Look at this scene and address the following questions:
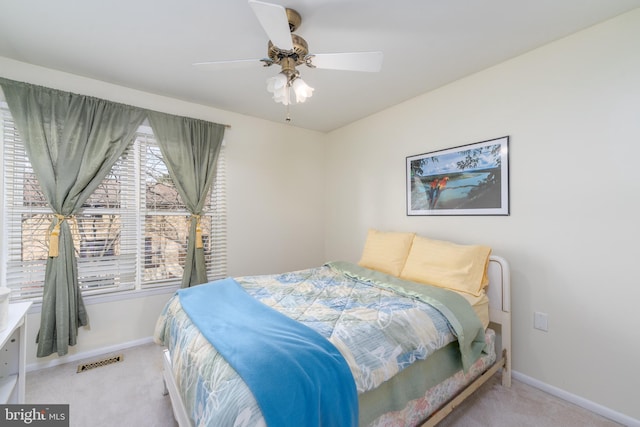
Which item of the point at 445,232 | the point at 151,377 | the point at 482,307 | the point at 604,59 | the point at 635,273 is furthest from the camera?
the point at 445,232

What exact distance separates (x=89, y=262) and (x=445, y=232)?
3384 mm

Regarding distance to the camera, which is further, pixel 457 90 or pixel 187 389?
pixel 457 90

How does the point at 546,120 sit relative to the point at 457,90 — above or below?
below

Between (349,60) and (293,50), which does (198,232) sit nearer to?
(293,50)

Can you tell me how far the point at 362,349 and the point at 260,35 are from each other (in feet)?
6.95

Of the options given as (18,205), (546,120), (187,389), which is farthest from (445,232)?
(18,205)

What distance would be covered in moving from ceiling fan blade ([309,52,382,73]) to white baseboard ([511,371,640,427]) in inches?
101

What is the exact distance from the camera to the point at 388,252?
266 centimetres

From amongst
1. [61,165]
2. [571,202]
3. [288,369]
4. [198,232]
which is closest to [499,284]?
[571,202]

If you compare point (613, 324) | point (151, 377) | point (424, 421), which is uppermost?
point (613, 324)

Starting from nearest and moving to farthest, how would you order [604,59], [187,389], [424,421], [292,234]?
1. [187,389]
2. [424,421]
3. [604,59]
4. [292,234]

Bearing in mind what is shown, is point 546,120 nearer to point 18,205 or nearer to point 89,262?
point 89,262

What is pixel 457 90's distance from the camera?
99.7 inches

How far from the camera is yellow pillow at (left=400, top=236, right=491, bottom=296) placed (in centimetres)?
203
